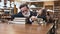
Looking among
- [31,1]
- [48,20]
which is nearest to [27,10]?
[48,20]

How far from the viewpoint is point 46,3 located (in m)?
7.77

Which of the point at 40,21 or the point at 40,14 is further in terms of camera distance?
the point at 40,14

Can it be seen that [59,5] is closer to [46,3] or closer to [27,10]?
[46,3]

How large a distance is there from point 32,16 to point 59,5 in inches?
222

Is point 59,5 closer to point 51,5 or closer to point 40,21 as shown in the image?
point 51,5

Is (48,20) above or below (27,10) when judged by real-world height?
below

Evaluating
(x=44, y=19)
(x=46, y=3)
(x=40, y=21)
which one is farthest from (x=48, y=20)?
(x=46, y=3)

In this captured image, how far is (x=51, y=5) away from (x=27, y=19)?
545 centimetres

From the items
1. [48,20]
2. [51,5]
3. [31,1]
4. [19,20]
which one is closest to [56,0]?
[51,5]

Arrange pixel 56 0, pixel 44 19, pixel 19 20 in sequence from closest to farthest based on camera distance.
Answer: pixel 19 20 → pixel 44 19 → pixel 56 0

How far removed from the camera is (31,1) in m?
7.81

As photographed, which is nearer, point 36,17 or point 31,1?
point 36,17

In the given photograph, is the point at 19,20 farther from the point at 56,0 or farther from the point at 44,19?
the point at 56,0

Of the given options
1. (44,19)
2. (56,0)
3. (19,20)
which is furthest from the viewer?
(56,0)
